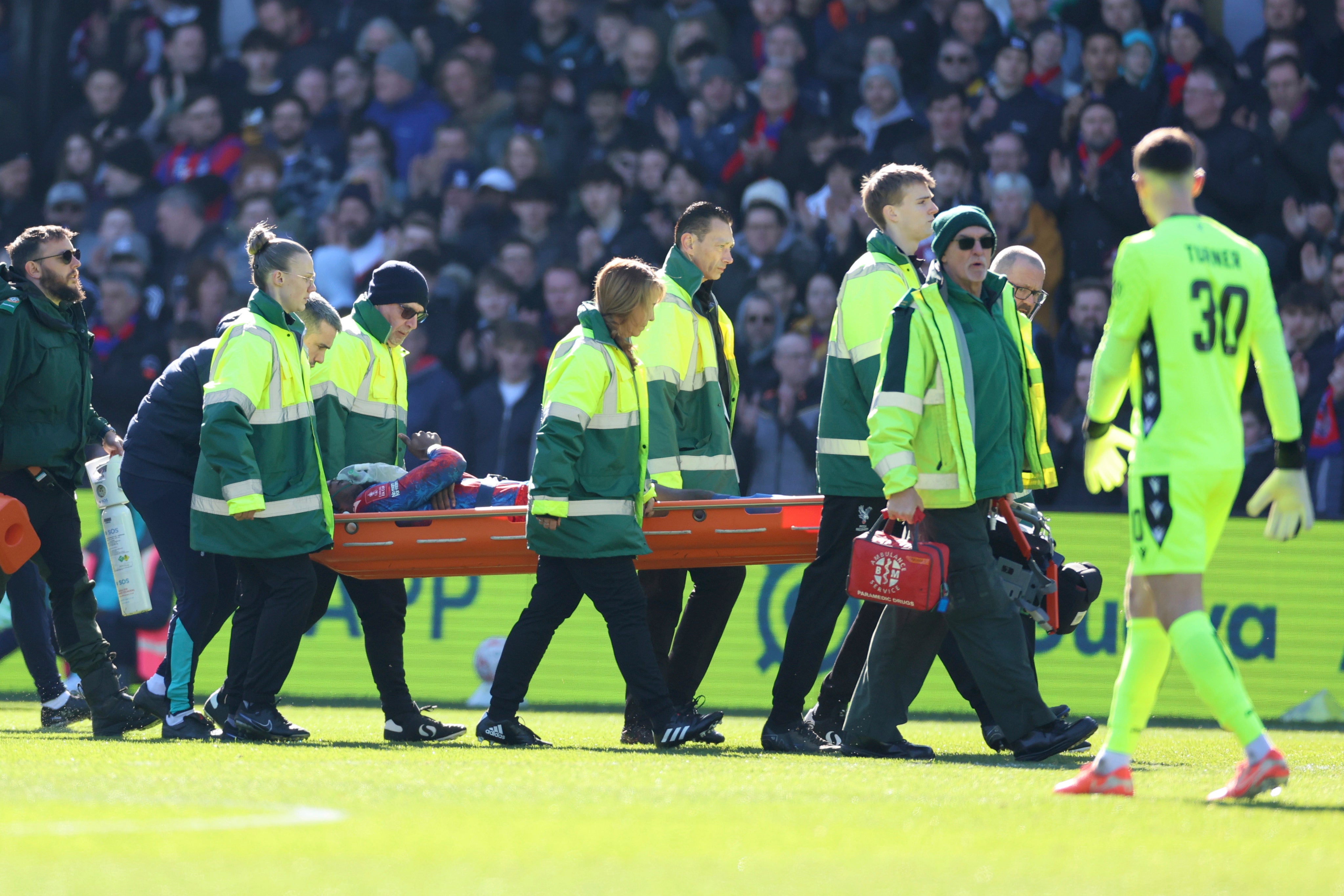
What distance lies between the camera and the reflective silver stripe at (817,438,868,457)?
6961mm

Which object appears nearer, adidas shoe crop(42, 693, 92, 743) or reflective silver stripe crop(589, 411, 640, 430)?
reflective silver stripe crop(589, 411, 640, 430)

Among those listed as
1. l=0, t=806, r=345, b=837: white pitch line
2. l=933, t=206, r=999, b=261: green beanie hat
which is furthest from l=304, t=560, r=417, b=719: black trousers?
l=0, t=806, r=345, b=837: white pitch line

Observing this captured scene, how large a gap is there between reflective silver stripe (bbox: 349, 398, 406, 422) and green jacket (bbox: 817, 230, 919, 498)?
2.13m

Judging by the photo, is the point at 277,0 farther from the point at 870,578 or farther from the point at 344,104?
the point at 870,578

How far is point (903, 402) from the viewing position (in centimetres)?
636

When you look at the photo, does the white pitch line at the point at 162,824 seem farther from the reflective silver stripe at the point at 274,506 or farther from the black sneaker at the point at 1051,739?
the black sneaker at the point at 1051,739

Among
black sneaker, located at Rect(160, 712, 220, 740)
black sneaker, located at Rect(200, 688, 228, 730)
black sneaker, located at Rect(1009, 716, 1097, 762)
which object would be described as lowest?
black sneaker, located at Rect(200, 688, 228, 730)

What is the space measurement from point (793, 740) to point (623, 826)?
272 centimetres

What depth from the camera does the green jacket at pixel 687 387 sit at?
749 cm

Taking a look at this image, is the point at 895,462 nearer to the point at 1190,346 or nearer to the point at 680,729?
the point at 1190,346

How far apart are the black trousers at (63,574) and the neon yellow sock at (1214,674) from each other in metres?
4.90

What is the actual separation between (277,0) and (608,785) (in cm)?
1183

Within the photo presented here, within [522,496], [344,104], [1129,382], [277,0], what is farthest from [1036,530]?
[277,0]

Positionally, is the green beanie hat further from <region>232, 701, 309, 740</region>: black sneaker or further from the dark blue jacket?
<region>232, 701, 309, 740</region>: black sneaker
